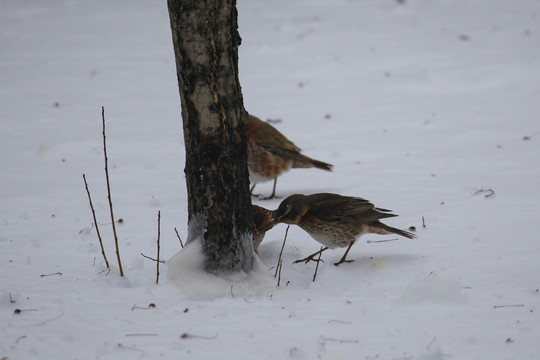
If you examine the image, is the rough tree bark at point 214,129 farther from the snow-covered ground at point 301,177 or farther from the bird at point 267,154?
the bird at point 267,154

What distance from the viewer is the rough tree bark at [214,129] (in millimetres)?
3436

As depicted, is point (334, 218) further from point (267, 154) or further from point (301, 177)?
point (301, 177)

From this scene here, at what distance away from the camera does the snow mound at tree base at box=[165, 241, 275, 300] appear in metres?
3.64

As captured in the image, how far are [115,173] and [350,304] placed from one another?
140 inches

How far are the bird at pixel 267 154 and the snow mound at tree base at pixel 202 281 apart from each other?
2.28 meters

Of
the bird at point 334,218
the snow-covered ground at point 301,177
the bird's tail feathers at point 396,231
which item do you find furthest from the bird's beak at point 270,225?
the bird's tail feathers at point 396,231

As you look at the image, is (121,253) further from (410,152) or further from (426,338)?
(410,152)

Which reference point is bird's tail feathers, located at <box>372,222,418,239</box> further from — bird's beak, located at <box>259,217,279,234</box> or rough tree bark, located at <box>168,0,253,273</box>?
rough tree bark, located at <box>168,0,253,273</box>

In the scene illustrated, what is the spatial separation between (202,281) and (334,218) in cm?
A: 104

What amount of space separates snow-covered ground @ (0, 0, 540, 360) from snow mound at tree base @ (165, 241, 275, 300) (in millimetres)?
13

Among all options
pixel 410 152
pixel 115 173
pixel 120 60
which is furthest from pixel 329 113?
pixel 120 60

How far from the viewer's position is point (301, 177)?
22.3 feet

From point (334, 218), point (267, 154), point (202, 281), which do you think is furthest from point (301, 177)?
point (202, 281)

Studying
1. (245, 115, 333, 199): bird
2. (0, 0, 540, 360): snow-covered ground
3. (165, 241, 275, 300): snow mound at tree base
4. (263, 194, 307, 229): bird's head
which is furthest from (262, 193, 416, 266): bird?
(245, 115, 333, 199): bird
